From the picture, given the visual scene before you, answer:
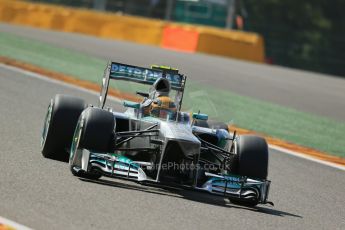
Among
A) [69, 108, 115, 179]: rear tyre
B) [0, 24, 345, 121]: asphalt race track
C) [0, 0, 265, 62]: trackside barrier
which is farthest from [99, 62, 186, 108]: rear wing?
[0, 0, 265, 62]: trackside barrier

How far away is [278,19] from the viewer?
61.0 m

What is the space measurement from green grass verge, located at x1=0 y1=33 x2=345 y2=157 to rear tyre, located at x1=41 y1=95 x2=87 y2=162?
1.32 m

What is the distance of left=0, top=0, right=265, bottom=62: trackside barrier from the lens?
118 feet

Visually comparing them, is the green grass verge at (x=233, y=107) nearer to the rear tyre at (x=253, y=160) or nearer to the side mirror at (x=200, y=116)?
the side mirror at (x=200, y=116)

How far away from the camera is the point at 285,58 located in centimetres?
4491

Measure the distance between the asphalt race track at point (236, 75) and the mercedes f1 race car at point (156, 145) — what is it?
10.7 metres

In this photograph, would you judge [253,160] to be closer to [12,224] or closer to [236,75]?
[12,224]

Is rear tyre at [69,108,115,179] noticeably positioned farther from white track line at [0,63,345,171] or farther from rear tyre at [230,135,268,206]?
white track line at [0,63,345,171]

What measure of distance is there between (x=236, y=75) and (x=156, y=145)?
18.5 m

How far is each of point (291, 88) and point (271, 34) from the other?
20.2 meters

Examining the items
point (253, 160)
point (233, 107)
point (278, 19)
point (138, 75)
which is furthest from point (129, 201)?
point (278, 19)

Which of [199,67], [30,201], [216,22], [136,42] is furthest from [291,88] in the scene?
[216,22]

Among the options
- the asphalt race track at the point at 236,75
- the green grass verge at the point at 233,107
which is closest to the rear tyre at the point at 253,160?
the green grass verge at the point at 233,107

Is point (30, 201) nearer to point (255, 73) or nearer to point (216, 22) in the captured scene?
point (255, 73)
